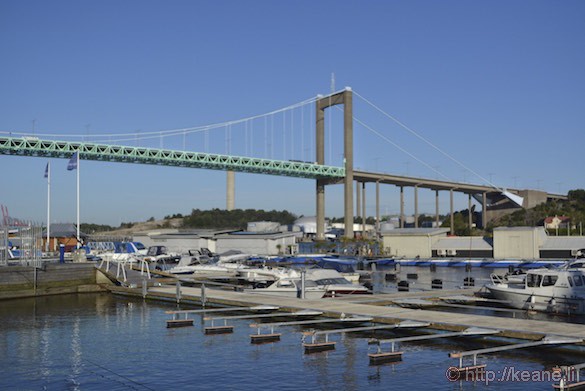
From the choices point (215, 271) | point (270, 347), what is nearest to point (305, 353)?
point (270, 347)

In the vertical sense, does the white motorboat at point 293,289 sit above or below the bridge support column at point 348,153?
below

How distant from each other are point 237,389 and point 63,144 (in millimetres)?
98678

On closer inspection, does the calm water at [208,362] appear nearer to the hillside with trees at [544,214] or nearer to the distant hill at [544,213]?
the hillside with trees at [544,214]

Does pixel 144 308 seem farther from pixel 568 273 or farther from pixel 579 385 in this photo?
pixel 579 385

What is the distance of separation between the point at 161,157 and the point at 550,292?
3765 inches

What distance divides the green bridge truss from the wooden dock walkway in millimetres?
70643

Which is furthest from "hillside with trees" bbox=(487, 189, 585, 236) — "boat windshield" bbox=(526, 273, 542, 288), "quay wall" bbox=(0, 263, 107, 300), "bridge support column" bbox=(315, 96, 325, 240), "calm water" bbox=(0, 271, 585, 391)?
"calm water" bbox=(0, 271, 585, 391)

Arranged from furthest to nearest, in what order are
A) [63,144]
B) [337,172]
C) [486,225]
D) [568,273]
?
[486,225] → [337,172] → [63,144] → [568,273]

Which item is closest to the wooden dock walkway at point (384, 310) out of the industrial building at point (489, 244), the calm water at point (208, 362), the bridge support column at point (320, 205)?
the calm water at point (208, 362)

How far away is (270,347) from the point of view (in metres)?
23.3

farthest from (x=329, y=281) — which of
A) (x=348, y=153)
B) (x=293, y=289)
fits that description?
(x=348, y=153)

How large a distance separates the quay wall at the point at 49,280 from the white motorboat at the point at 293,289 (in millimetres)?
14223

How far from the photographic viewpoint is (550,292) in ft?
97.9

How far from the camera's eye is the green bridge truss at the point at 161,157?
4092 inches
